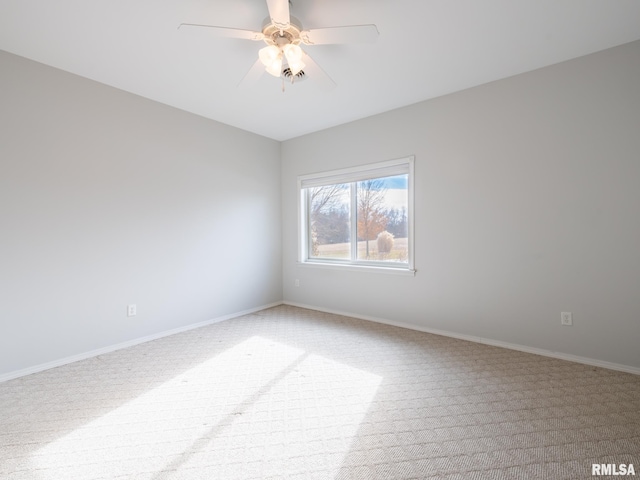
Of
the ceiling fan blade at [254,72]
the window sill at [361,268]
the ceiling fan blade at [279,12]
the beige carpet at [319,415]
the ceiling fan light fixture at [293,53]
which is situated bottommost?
the beige carpet at [319,415]

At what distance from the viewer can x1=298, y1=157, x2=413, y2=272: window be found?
355cm

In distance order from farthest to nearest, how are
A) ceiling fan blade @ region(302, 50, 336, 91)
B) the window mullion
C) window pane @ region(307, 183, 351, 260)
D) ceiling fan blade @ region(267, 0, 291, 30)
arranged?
window pane @ region(307, 183, 351, 260), the window mullion, ceiling fan blade @ region(302, 50, 336, 91), ceiling fan blade @ region(267, 0, 291, 30)

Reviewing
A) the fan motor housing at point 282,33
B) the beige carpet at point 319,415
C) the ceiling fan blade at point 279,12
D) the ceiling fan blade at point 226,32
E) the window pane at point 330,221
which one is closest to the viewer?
the beige carpet at point 319,415

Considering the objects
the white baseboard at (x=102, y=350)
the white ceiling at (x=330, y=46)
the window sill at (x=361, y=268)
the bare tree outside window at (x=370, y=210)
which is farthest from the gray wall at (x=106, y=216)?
the bare tree outside window at (x=370, y=210)

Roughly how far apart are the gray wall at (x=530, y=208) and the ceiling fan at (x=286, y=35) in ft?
4.26

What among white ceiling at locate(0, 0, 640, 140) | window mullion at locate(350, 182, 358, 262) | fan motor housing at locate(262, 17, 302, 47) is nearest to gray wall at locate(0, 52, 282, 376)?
white ceiling at locate(0, 0, 640, 140)

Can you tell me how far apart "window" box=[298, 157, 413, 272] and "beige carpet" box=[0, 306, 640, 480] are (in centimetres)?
126

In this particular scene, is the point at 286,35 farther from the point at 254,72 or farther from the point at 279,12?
the point at 254,72

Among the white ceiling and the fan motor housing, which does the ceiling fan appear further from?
the white ceiling

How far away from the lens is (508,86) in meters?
2.78

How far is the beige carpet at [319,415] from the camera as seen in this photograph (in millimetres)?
1441

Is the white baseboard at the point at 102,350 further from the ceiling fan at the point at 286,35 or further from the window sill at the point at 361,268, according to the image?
the ceiling fan at the point at 286,35

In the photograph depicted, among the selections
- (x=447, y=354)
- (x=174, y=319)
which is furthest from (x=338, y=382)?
(x=174, y=319)

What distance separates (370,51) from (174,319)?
326 centimetres
